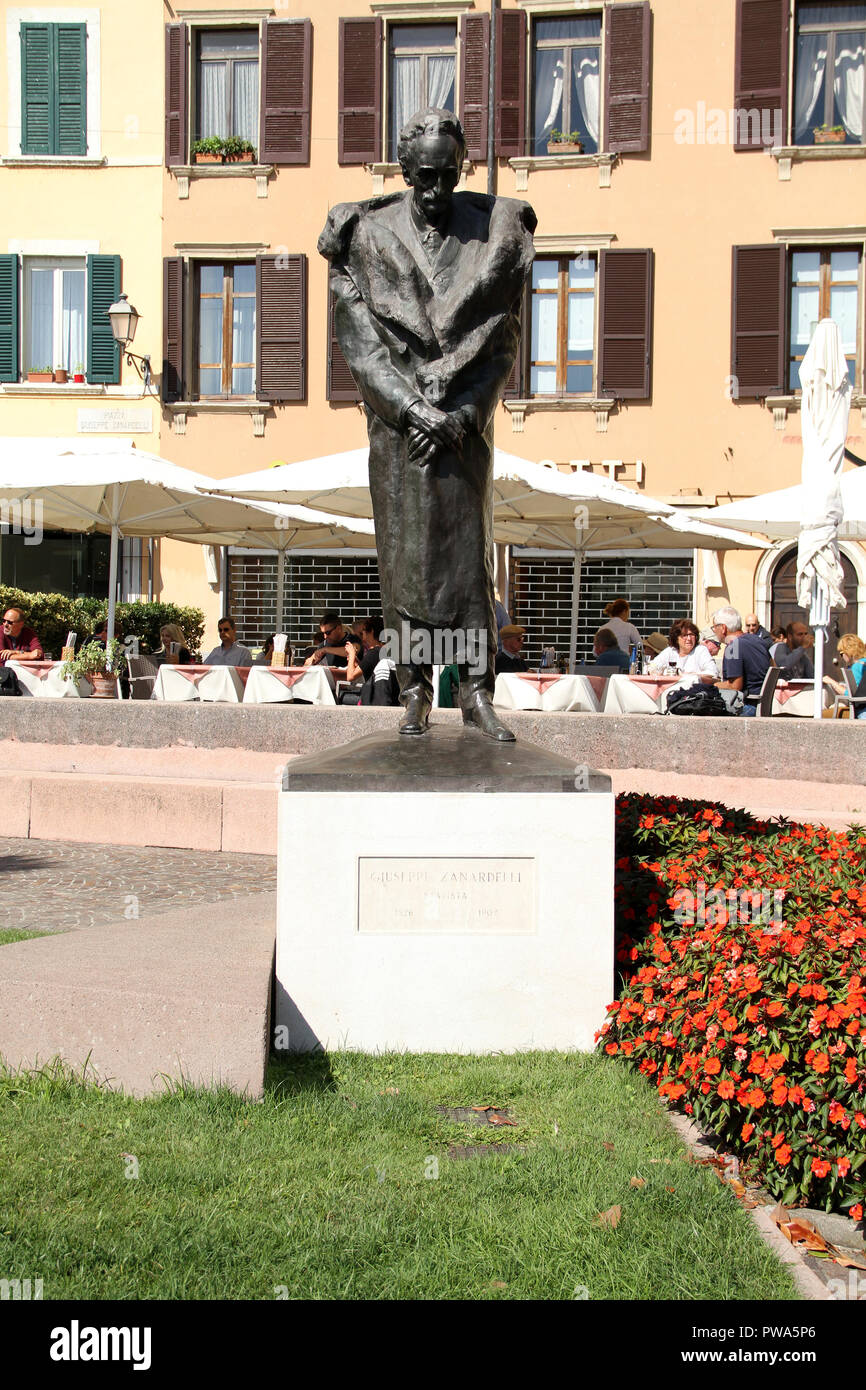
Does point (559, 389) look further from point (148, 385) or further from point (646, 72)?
point (148, 385)

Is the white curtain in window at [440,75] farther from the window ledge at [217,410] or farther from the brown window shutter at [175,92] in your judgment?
the window ledge at [217,410]

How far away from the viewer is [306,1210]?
3066 mm

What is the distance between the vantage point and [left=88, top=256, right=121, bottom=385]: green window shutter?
21375 millimetres

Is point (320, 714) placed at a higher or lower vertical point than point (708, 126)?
lower

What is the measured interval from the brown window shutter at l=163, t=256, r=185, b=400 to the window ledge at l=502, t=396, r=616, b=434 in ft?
15.6

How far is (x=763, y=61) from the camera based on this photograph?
65.4 ft

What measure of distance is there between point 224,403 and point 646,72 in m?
7.37

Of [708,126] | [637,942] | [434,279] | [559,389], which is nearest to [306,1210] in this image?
[637,942]

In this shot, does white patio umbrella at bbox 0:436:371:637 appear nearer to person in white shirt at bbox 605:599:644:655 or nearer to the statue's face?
person in white shirt at bbox 605:599:644:655

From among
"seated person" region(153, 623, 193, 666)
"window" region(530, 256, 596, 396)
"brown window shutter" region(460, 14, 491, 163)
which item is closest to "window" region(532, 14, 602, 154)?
"brown window shutter" region(460, 14, 491, 163)

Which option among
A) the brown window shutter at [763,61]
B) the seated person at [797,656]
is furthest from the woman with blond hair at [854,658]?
the brown window shutter at [763,61]

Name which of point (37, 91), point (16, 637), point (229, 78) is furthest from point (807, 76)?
point (16, 637)

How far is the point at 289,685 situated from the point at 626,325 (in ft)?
34.8

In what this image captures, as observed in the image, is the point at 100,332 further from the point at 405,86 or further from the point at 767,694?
the point at 767,694
